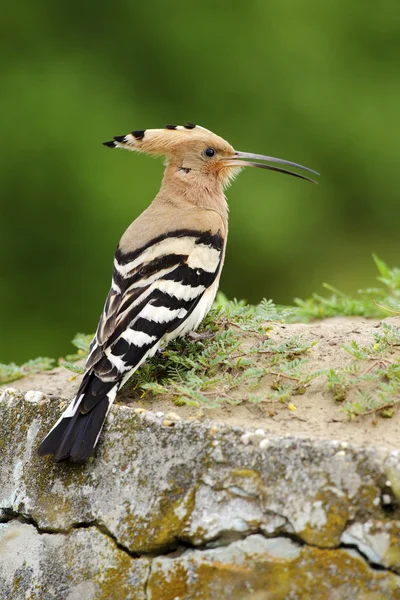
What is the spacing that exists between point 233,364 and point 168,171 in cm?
113

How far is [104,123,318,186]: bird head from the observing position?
11.7 ft

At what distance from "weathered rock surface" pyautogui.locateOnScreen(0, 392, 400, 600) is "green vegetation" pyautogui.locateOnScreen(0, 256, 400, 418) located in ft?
0.78

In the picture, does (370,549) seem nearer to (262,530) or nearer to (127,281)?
(262,530)

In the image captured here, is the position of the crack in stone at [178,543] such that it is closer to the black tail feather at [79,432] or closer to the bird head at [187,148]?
the black tail feather at [79,432]

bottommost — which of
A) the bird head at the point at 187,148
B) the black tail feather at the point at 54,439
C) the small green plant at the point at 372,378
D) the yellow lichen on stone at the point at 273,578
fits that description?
the yellow lichen on stone at the point at 273,578

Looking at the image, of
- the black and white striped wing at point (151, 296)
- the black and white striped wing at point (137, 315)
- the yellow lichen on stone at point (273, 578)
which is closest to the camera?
the yellow lichen on stone at point (273, 578)

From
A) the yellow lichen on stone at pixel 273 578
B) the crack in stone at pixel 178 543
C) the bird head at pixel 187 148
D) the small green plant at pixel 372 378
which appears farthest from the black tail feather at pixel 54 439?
the bird head at pixel 187 148

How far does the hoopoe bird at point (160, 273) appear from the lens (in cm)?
261

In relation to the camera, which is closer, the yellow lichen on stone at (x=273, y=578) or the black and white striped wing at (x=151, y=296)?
the yellow lichen on stone at (x=273, y=578)

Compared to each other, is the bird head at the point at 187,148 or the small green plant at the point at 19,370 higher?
the bird head at the point at 187,148

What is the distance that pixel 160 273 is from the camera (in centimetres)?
306

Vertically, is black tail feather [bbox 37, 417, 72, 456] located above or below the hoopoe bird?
below

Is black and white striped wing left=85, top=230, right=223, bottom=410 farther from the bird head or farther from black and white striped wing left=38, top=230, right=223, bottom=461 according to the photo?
the bird head

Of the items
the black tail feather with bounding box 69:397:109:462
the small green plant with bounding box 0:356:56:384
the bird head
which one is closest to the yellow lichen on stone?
the black tail feather with bounding box 69:397:109:462
